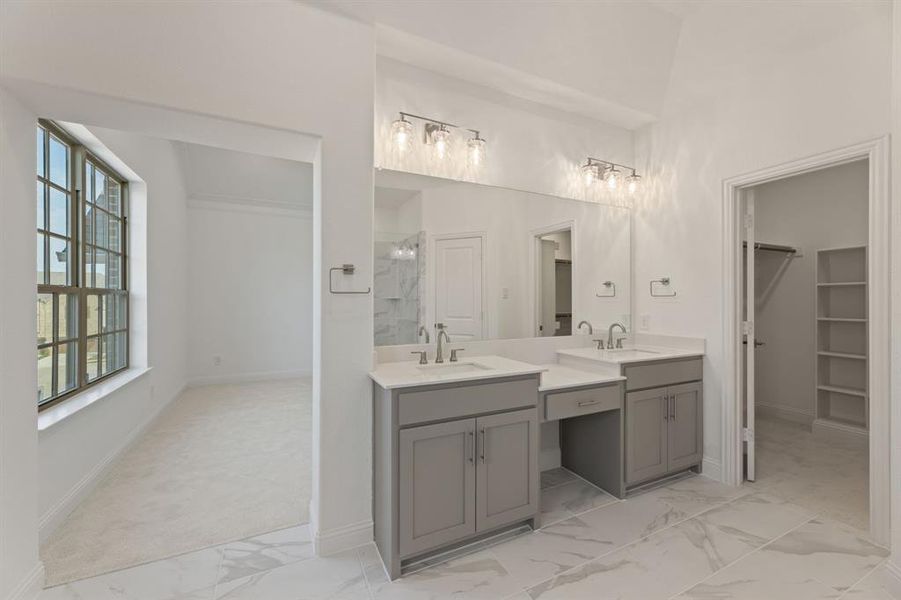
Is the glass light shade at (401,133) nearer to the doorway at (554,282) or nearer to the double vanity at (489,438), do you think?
the doorway at (554,282)

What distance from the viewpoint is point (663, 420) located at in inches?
106

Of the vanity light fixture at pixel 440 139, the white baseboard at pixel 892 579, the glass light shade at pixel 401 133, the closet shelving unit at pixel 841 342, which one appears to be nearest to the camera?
the white baseboard at pixel 892 579

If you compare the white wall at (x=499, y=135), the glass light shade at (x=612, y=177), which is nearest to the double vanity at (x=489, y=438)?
the white wall at (x=499, y=135)

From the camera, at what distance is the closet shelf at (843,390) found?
344 cm

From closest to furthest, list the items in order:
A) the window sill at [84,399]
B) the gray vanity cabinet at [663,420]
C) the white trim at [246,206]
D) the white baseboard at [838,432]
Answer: the window sill at [84,399] < the gray vanity cabinet at [663,420] < the white baseboard at [838,432] < the white trim at [246,206]

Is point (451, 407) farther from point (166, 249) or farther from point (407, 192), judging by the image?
point (166, 249)

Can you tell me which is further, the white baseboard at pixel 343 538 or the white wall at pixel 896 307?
the white baseboard at pixel 343 538

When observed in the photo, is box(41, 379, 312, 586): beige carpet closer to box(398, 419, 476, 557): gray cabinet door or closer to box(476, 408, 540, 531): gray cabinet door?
box(398, 419, 476, 557): gray cabinet door

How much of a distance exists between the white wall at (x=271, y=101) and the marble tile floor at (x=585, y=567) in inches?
9.9

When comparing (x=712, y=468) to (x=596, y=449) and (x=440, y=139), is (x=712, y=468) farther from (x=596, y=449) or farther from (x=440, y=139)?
(x=440, y=139)

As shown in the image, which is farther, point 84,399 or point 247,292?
point 247,292

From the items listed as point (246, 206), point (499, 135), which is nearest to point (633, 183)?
point (499, 135)

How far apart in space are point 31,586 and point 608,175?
13.5ft

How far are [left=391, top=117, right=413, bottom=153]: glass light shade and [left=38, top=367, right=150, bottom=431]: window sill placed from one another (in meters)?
2.51
